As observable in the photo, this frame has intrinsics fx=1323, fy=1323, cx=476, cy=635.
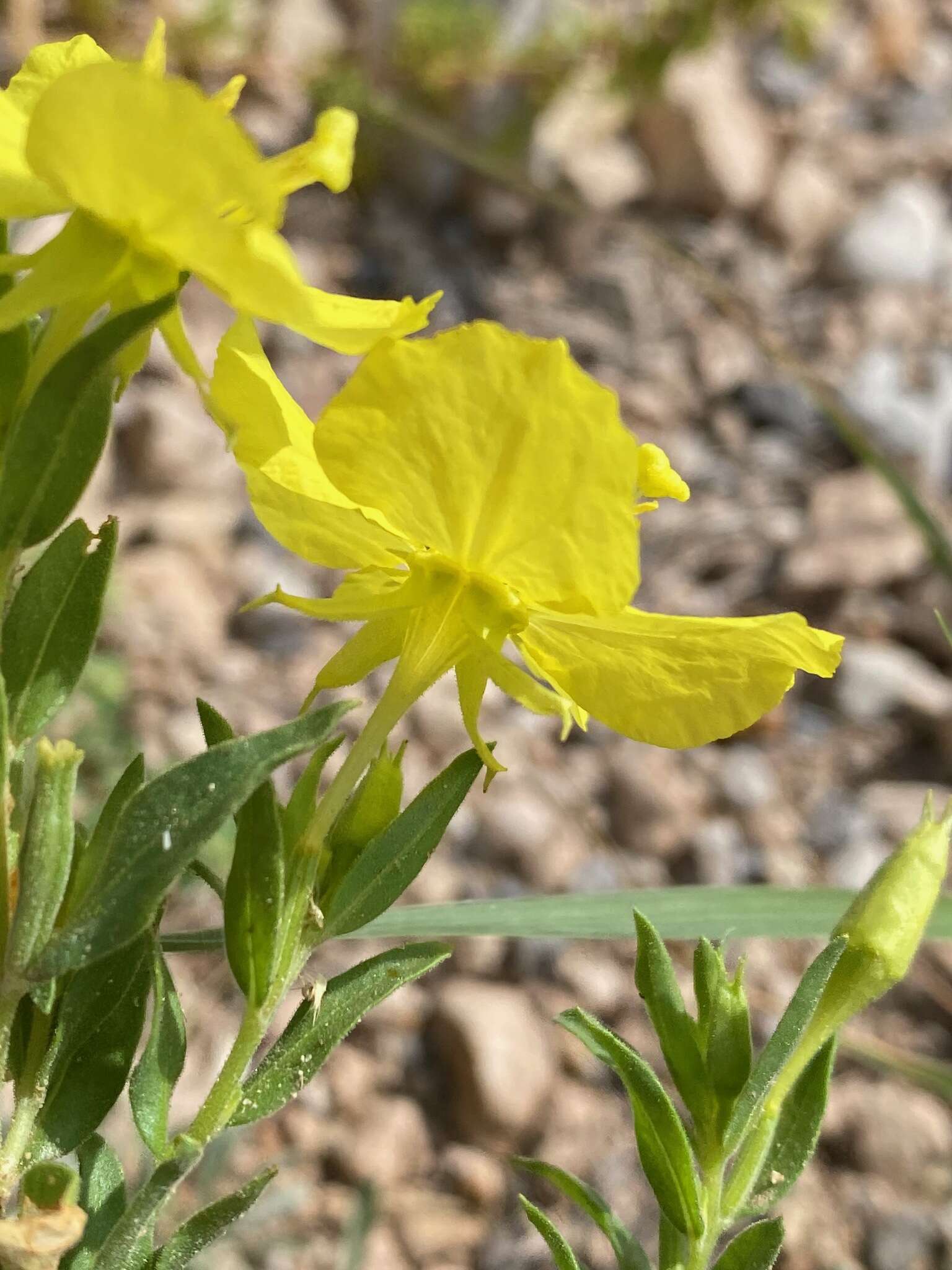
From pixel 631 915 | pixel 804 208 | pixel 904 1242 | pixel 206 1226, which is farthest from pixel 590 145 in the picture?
pixel 206 1226

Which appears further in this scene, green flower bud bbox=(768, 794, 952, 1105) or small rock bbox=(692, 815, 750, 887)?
small rock bbox=(692, 815, 750, 887)

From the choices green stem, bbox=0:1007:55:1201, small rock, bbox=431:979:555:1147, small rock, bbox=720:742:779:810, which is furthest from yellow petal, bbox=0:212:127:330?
small rock, bbox=720:742:779:810

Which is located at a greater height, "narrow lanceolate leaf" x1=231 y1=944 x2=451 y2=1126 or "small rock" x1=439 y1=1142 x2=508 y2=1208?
"narrow lanceolate leaf" x1=231 y1=944 x2=451 y2=1126

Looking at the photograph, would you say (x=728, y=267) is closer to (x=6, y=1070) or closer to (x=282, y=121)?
(x=282, y=121)

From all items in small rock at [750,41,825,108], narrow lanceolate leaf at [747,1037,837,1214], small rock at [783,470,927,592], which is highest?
narrow lanceolate leaf at [747,1037,837,1214]

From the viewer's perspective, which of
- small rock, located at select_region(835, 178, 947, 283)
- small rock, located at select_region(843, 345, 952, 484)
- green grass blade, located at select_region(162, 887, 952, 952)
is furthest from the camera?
small rock, located at select_region(835, 178, 947, 283)

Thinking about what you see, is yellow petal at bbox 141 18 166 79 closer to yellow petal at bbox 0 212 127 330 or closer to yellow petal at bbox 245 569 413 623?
yellow petal at bbox 0 212 127 330
